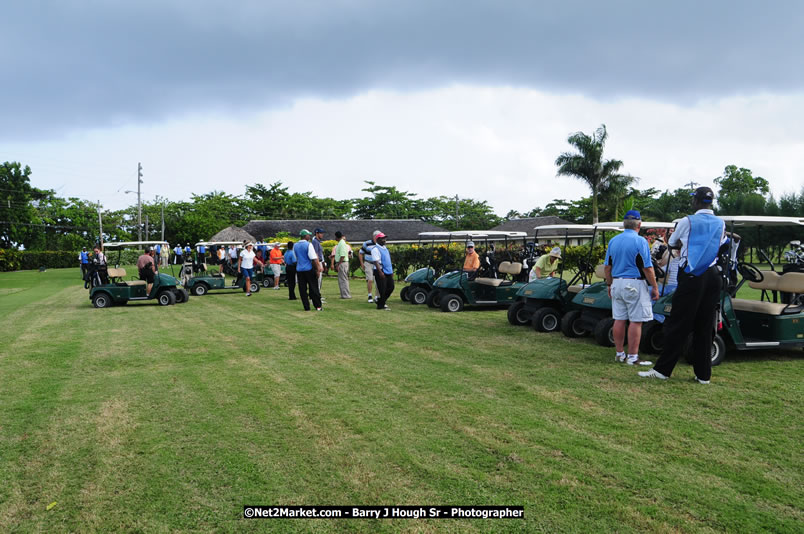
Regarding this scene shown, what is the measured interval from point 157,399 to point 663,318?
219 inches

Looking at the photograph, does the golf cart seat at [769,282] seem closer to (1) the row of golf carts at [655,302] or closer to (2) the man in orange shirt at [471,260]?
(1) the row of golf carts at [655,302]

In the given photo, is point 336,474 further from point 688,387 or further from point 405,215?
point 405,215

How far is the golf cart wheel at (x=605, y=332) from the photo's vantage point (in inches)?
298

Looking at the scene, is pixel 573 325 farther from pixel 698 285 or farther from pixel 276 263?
pixel 276 263

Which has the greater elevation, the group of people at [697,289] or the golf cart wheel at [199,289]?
the group of people at [697,289]

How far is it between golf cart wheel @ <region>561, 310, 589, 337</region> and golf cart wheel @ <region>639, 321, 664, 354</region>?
51.5 inches

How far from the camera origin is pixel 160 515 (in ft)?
10.2

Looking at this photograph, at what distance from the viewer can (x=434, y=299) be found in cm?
1271

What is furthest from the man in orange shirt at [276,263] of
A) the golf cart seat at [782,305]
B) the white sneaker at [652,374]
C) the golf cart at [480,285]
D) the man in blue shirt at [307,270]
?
the white sneaker at [652,374]

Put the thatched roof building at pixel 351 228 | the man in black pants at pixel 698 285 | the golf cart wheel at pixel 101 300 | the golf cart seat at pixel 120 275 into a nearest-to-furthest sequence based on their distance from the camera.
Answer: the man in black pants at pixel 698 285 < the golf cart wheel at pixel 101 300 < the golf cart seat at pixel 120 275 < the thatched roof building at pixel 351 228

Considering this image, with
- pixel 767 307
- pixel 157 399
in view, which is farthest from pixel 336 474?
pixel 767 307

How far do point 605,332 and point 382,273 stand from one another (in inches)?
228

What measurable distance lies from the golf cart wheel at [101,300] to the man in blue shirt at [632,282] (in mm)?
12420

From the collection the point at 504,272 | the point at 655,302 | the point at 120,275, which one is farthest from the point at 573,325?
the point at 120,275
